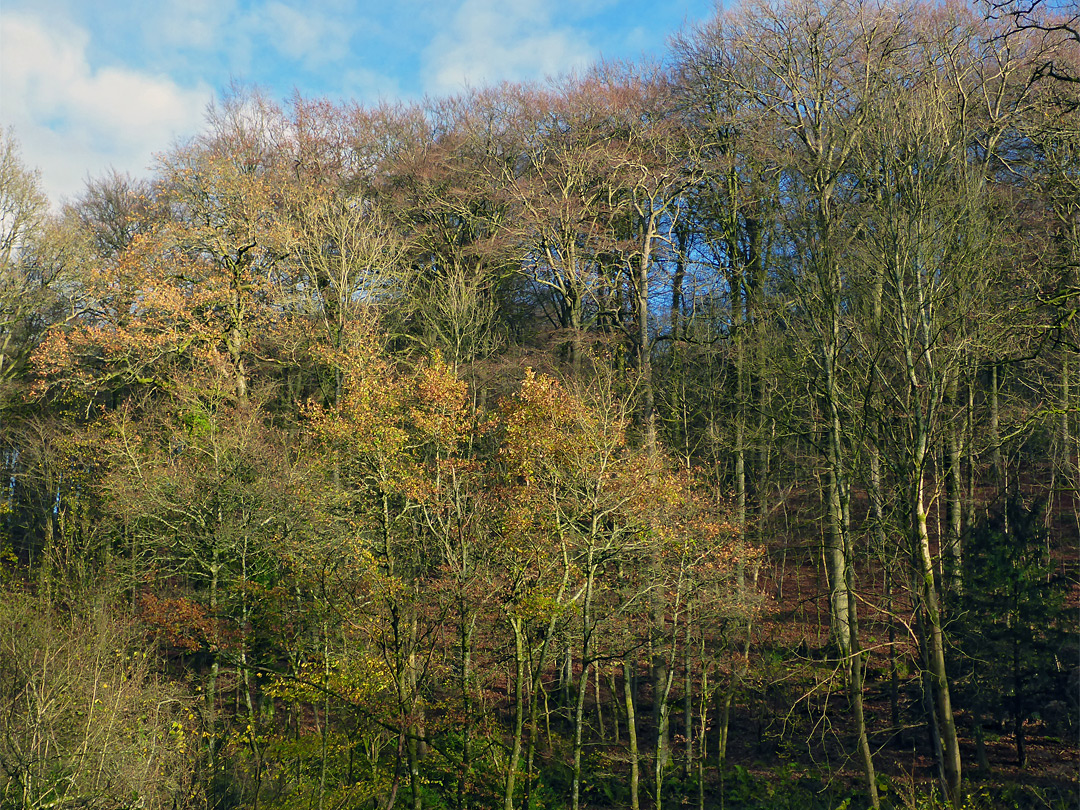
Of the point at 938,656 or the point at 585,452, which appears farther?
the point at 585,452

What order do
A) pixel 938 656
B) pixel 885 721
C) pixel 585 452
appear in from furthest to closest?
pixel 885 721 → pixel 585 452 → pixel 938 656

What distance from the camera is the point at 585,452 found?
1501cm

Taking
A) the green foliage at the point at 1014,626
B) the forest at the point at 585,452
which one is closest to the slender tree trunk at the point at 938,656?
the forest at the point at 585,452

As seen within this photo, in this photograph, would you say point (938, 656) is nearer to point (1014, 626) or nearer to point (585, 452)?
point (1014, 626)

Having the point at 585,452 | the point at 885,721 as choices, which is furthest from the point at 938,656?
the point at 885,721

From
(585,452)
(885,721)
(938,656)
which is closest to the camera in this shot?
(938,656)

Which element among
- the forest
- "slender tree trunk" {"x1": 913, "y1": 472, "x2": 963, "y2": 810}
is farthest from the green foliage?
"slender tree trunk" {"x1": 913, "y1": 472, "x2": 963, "y2": 810}

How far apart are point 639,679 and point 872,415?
13832 millimetres

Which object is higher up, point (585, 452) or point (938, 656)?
point (585, 452)

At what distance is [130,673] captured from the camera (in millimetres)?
18062

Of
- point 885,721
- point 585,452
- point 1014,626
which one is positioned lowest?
point 885,721

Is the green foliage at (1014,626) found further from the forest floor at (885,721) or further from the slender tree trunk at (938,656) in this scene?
the slender tree trunk at (938,656)

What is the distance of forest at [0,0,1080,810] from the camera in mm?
13438

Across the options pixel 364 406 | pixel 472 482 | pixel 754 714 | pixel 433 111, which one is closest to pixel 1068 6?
pixel 472 482
